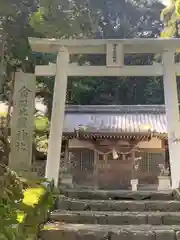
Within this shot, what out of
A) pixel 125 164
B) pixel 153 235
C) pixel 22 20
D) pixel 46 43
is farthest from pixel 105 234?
pixel 125 164

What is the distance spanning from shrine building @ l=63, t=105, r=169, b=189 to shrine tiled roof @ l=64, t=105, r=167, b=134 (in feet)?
0.45

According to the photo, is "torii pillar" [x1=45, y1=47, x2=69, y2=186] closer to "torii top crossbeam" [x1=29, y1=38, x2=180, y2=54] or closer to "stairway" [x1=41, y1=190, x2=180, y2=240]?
"torii top crossbeam" [x1=29, y1=38, x2=180, y2=54]

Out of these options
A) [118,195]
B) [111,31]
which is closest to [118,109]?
[118,195]

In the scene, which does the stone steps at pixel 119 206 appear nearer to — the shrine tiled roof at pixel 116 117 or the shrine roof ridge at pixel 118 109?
the shrine tiled roof at pixel 116 117

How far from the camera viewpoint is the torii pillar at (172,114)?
27.2ft

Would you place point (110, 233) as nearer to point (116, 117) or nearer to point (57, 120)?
point (57, 120)

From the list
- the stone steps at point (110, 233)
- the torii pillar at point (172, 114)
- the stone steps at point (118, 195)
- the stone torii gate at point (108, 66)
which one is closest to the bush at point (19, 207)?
the stone steps at point (110, 233)

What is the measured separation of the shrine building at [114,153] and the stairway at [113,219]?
697cm

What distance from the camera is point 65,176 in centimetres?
1296

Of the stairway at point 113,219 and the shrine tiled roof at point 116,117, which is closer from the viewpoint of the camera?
the stairway at point 113,219

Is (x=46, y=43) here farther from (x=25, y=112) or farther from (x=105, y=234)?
(x=105, y=234)

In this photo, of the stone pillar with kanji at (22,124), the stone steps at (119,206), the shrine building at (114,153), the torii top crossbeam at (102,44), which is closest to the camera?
the stone steps at (119,206)

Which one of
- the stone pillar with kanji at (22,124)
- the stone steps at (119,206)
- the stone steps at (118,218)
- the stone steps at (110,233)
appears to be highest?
the stone pillar with kanji at (22,124)

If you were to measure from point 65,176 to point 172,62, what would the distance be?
5941mm
